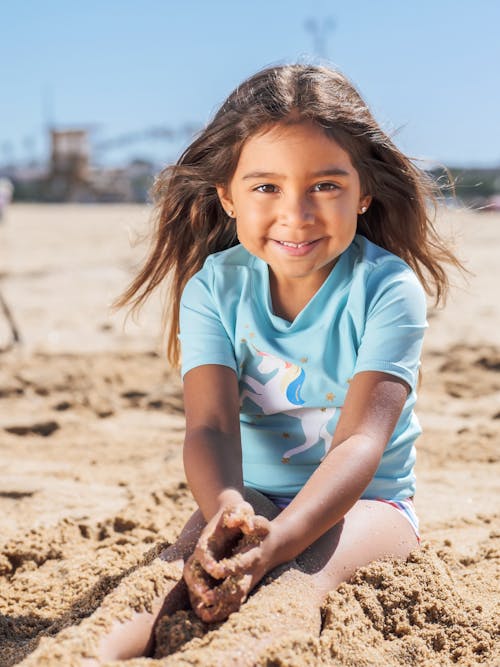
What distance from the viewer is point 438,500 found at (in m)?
2.92

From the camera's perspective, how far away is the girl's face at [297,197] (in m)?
1.95

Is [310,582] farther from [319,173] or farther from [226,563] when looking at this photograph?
[319,173]

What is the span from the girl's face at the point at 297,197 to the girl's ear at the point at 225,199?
0.11 meters

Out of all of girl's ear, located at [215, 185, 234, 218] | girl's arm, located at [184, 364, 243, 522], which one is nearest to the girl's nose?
girl's ear, located at [215, 185, 234, 218]

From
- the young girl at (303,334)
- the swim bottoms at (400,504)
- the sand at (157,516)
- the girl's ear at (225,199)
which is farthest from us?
the girl's ear at (225,199)

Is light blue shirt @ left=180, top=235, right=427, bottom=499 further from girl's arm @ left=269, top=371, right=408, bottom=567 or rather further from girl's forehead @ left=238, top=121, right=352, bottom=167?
girl's forehead @ left=238, top=121, right=352, bottom=167

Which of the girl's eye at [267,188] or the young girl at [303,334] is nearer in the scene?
the young girl at [303,334]

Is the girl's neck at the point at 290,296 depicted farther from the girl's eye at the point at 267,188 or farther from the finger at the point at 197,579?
the finger at the point at 197,579

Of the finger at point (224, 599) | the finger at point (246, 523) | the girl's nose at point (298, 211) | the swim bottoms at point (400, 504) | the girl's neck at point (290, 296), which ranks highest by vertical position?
the girl's nose at point (298, 211)

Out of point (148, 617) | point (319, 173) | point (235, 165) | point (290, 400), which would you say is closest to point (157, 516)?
point (290, 400)

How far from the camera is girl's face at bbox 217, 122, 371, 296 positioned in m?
1.95

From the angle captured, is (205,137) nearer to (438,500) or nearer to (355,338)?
(355,338)

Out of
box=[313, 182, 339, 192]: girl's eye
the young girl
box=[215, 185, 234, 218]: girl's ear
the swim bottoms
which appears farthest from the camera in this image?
box=[215, 185, 234, 218]: girl's ear

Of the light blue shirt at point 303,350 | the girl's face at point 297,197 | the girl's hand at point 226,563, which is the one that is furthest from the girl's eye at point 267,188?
the girl's hand at point 226,563
